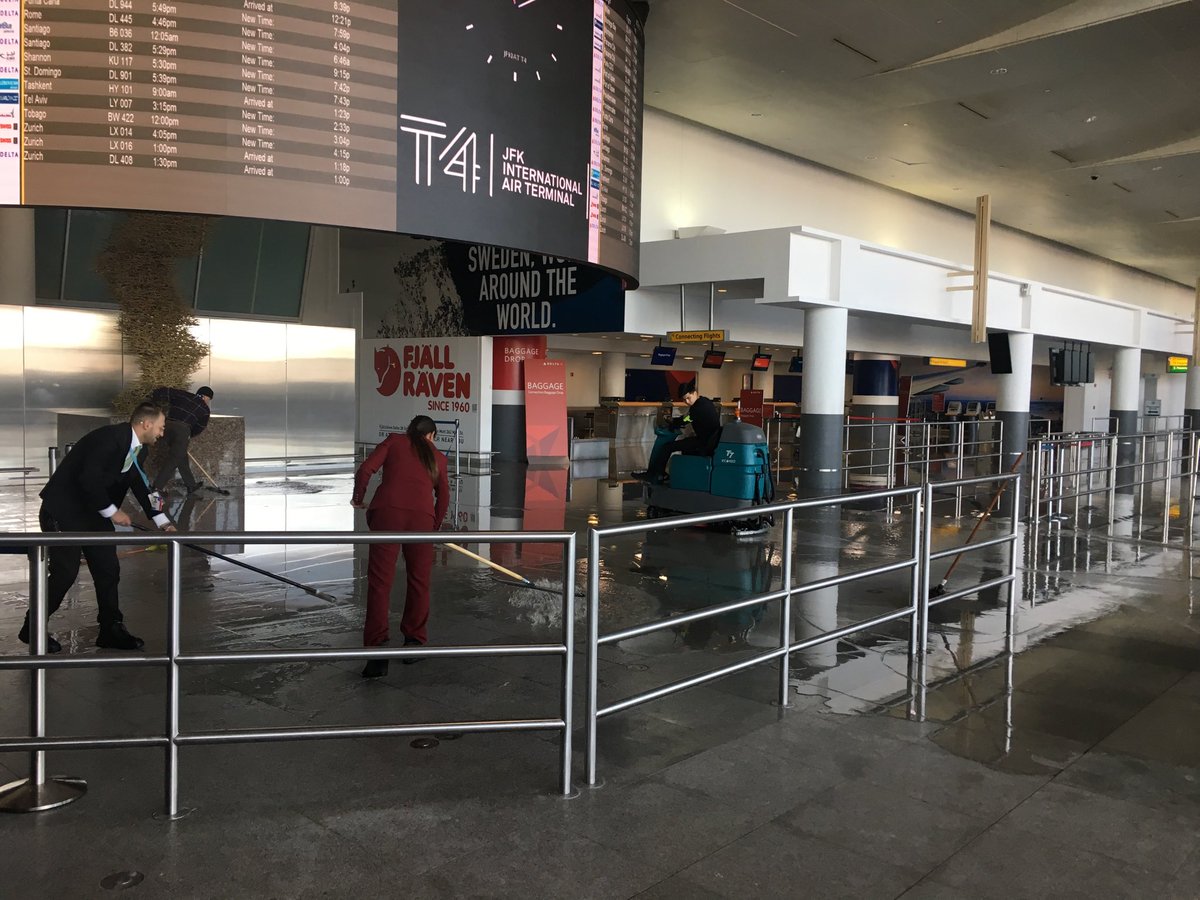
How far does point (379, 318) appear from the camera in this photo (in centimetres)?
2341

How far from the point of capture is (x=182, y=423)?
14.6m

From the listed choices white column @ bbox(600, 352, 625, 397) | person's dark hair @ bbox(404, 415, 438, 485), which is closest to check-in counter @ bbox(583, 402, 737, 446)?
white column @ bbox(600, 352, 625, 397)

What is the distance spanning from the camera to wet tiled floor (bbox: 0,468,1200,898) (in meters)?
3.34

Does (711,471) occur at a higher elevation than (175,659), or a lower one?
higher

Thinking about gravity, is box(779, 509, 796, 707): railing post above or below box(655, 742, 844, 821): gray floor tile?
above

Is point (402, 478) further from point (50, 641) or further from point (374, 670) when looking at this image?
point (50, 641)

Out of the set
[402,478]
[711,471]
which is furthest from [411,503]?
[711,471]

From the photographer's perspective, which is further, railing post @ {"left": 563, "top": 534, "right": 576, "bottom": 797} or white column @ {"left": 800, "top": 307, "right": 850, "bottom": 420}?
white column @ {"left": 800, "top": 307, "right": 850, "bottom": 420}

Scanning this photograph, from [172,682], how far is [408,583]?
91.4 inches

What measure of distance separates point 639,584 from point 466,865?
5.21 m

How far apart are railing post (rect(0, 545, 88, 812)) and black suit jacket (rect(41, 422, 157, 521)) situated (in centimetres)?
224

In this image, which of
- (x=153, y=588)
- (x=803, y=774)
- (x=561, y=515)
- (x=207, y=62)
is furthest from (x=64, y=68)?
(x=561, y=515)

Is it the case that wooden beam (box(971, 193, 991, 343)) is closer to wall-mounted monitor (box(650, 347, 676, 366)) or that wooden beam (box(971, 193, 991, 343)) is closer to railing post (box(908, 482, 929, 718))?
wall-mounted monitor (box(650, 347, 676, 366))

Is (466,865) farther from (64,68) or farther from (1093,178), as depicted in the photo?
(1093,178)
